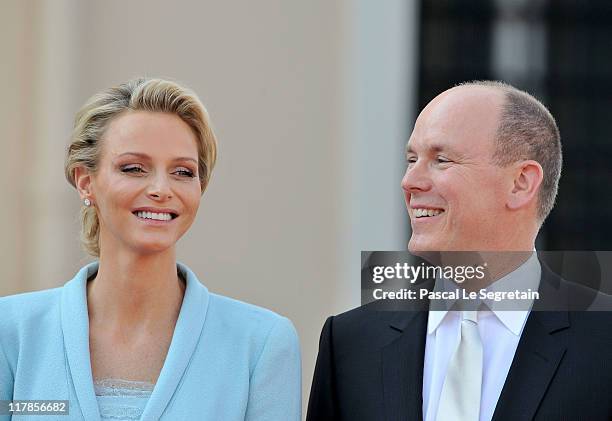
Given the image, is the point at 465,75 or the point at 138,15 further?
the point at 465,75

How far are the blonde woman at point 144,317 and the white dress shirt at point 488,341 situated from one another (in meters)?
0.33

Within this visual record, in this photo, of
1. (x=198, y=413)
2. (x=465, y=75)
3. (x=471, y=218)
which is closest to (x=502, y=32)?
(x=465, y=75)

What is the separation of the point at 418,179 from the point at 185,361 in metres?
0.75

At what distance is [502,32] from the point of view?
7277 mm

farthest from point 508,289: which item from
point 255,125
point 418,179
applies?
point 255,125

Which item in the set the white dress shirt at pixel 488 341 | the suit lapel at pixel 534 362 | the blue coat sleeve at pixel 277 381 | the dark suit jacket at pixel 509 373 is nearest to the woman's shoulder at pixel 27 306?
the blue coat sleeve at pixel 277 381

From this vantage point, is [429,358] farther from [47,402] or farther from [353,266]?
[353,266]

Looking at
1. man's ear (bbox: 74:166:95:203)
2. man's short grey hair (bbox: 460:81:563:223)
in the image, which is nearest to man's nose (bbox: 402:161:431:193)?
man's short grey hair (bbox: 460:81:563:223)

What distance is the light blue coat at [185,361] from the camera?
340 cm

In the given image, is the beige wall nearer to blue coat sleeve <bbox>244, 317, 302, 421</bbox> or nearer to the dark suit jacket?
the dark suit jacket

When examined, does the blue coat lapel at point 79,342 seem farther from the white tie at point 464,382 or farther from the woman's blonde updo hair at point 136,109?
the white tie at point 464,382

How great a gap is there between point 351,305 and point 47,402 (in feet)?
10.6

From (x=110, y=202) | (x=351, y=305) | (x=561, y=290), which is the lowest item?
(x=351, y=305)

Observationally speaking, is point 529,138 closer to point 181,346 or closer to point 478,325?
point 478,325
